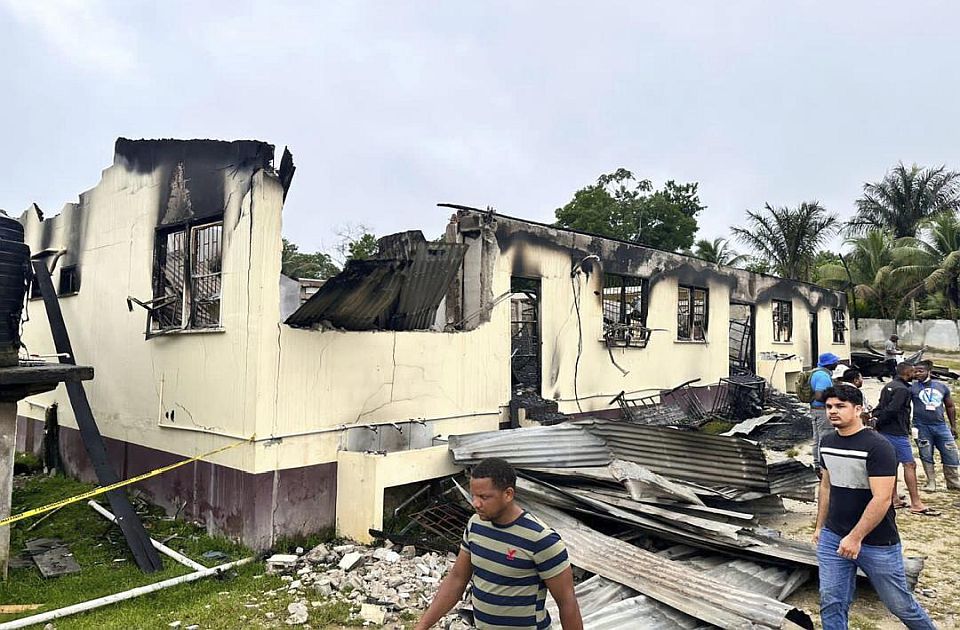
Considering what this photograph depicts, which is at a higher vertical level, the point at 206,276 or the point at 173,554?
the point at 206,276

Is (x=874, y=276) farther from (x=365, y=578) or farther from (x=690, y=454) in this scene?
(x=365, y=578)

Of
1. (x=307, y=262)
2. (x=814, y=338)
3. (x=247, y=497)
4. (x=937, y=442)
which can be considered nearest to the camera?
(x=247, y=497)

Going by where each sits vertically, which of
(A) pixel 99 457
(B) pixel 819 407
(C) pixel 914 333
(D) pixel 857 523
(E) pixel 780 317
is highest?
(E) pixel 780 317

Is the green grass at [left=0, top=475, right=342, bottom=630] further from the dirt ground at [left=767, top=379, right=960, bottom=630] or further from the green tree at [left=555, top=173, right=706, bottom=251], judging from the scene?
the green tree at [left=555, top=173, right=706, bottom=251]

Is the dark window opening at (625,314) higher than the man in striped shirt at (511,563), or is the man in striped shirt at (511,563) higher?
the dark window opening at (625,314)

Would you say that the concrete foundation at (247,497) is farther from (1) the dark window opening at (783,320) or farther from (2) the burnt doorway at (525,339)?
(1) the dark window opening at (783,320)

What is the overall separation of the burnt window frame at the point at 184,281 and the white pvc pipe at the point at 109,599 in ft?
8.38

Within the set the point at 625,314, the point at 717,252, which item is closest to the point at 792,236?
the point at 717,252

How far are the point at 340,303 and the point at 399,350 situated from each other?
4.89 ft

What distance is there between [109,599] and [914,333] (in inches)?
1276

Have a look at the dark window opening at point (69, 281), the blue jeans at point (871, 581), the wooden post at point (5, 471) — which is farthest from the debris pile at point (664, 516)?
the dark window opening at point (69, 281)

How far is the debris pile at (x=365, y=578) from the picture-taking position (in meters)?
5.10

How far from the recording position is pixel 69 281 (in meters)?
10.1

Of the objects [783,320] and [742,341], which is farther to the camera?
[783,320]
